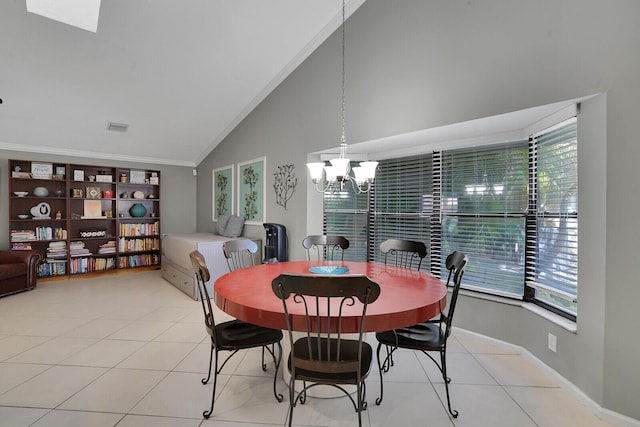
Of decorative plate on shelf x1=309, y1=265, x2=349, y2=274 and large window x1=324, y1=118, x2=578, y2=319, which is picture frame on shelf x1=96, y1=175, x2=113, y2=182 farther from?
decorative plate on shelf x1=309, y1=265, x2=349, y2=274

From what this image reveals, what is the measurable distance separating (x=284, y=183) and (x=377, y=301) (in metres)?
2.95

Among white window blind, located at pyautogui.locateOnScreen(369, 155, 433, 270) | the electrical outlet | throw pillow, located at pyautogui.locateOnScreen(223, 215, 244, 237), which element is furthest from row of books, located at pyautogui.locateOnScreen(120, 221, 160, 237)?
Result: the electrical outlet

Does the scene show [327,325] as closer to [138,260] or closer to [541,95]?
[541,95]

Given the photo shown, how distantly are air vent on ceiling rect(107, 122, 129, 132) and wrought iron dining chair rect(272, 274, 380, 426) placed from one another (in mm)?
4711

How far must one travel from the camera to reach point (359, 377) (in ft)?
4.86

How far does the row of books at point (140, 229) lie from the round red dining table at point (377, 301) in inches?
184

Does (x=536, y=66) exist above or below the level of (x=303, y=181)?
above

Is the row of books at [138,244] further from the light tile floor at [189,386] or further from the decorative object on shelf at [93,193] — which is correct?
the light tile floor at [189,386]

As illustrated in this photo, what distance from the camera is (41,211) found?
198 inches

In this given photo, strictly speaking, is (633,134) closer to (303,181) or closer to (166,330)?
(303,181)

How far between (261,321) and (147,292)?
3941mm

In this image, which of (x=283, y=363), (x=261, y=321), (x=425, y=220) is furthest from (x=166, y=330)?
(x=425, y=220)

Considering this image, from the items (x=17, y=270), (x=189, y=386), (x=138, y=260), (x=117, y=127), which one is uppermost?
(x=117, y=127)

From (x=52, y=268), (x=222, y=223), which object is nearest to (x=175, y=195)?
(x=222, y=223)
